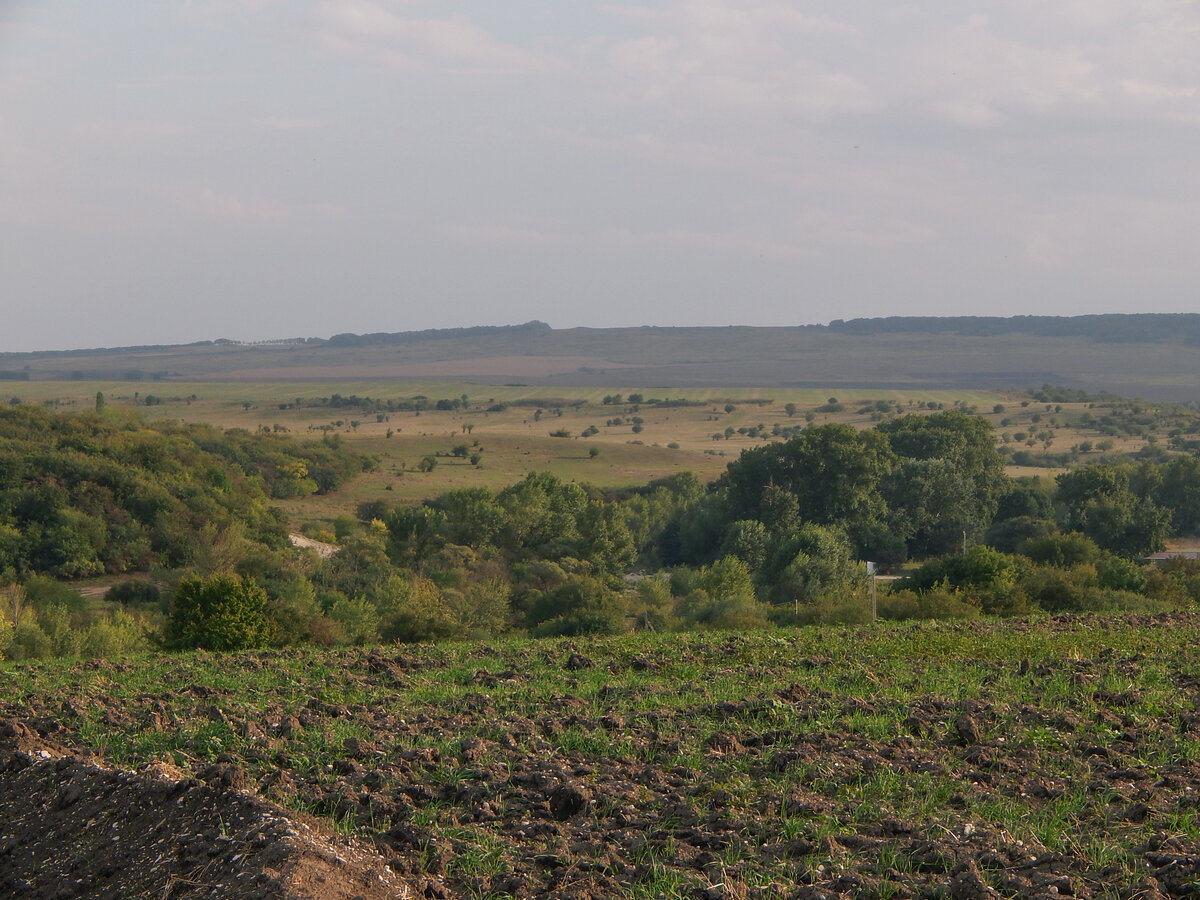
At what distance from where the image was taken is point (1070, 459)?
89750mm

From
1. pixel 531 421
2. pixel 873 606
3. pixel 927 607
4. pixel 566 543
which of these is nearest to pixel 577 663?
pixel 873 606

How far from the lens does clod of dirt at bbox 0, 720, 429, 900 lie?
19.3ft

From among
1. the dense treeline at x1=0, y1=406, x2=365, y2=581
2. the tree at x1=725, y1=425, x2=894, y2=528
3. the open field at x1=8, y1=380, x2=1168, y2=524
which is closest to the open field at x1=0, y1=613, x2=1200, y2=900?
the dense treeline at x1=0, y1=406, x2=365, y2=581

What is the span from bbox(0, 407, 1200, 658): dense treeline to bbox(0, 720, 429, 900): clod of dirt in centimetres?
1281

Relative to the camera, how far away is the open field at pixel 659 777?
6.09m

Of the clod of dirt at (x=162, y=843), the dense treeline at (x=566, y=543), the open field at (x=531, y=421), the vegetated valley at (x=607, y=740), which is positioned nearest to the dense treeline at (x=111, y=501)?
the dense treeline at (x=566, y=543)

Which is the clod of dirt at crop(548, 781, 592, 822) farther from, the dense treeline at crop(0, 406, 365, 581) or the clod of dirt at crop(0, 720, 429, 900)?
the dense treeline at crop(0, 406, 365, 581)

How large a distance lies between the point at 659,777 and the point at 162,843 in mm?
3258

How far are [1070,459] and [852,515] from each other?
43199 mm

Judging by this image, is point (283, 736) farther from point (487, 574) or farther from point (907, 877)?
point (487, 574)

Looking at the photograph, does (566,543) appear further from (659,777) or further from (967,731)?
(659,777)

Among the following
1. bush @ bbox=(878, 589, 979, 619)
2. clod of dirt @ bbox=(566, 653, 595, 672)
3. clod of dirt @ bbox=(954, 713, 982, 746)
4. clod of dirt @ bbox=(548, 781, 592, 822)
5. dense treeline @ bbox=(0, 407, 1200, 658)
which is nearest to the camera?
clod of dirt @ bbox=(548, 781, 592, 822)

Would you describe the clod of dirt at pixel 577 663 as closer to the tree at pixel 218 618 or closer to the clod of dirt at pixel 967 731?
the clod of dirt at pixel 967 731

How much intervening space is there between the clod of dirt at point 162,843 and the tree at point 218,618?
39.3 feet
